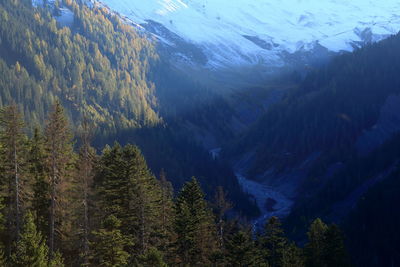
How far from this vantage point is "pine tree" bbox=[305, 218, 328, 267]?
47562 millimetres

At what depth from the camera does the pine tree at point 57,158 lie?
32.5m

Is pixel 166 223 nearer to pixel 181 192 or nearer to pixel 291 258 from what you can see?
pixel 181 192

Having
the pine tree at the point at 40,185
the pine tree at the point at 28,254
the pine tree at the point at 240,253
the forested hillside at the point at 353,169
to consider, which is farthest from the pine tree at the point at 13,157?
the forested hillside at the point at 353,169

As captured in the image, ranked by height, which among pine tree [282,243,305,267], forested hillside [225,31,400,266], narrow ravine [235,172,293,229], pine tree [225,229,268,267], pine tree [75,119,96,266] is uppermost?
pine tree [75,119,96,266]

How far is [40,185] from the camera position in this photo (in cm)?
3656

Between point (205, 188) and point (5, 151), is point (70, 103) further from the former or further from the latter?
point (5, 151)

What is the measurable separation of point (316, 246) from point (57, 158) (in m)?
28.1

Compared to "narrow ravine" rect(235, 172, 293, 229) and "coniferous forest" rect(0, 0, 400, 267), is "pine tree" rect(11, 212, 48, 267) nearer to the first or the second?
"coniferous forest" rect(0, 0, 400, 267)

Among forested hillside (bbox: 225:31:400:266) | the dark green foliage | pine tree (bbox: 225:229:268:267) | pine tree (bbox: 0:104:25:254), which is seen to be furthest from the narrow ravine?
pine tree (bbox: 0:104:25:254)

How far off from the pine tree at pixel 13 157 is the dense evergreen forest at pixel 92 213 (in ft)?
0.22

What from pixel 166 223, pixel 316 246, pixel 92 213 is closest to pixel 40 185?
pixel 92 213

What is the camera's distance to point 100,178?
136ft

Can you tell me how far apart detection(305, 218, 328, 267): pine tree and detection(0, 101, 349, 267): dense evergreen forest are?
68cm

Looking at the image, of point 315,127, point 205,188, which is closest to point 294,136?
point 315,127
